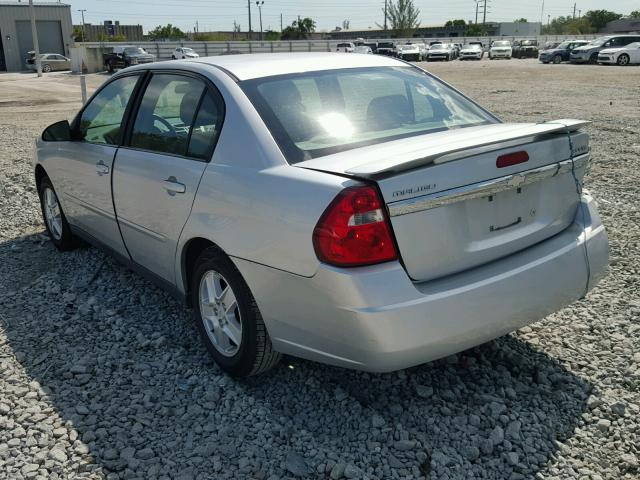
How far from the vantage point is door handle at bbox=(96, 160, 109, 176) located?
14.3ft

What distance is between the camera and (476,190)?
2816 millimetres

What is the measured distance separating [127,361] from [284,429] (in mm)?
1178

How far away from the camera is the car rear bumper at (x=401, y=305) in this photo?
2.65 m

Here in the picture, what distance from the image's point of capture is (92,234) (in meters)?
4.91

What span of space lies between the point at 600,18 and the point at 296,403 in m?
138

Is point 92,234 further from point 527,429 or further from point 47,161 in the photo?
point 527,429

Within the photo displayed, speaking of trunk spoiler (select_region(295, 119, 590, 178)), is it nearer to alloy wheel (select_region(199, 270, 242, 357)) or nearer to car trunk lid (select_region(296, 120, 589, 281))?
car trunk lid (select_region(296, 120, 589, 281))

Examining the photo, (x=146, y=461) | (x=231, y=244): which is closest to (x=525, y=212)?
(x=231, y=244)

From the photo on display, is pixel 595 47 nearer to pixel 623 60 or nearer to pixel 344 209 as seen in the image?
pixel 623 60

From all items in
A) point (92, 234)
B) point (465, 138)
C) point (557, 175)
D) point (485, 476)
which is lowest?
point (485, 476)

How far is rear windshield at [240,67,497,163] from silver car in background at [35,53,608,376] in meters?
0.01

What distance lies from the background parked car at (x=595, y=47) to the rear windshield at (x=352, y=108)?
139 ft

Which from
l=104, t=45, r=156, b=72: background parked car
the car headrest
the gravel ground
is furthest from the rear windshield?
l=104, t=45, r=156, b=72: background parked car

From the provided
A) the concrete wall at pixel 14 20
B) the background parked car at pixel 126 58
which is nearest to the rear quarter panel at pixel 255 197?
the background parked car at pixel 126 58
